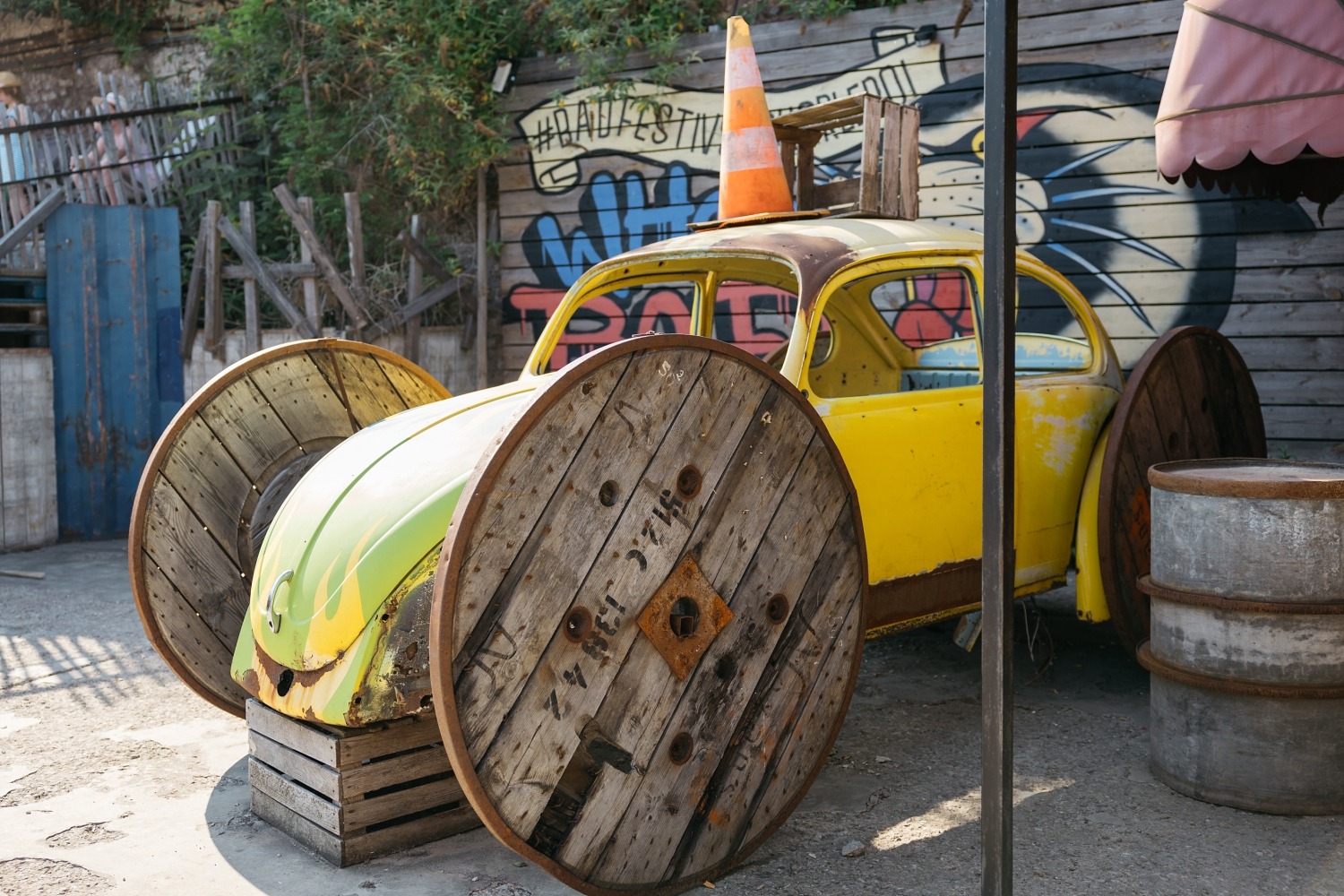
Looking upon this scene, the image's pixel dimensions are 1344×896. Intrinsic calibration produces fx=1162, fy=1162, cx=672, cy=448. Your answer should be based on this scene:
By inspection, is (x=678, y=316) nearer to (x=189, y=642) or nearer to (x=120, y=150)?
(x=189, y=642)

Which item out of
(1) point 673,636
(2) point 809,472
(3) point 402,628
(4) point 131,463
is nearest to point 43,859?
(3) point 402,628

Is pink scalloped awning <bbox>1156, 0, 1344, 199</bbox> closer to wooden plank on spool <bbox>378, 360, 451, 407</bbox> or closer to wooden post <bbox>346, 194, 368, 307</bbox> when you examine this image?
wooden plank on spool <bbox>378, 360, 451, 407</bbox>

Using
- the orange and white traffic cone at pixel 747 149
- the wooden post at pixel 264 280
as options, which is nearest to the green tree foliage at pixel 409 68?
the wooden post at pixel 264 280

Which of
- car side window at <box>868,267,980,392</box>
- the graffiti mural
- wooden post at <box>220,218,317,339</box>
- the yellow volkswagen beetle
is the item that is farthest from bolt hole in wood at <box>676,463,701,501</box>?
wooden post at <box>220,218,317,339</box>

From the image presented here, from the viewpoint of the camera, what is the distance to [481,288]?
9.91 metres

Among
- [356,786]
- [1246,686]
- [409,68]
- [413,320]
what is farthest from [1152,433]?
[409,68]

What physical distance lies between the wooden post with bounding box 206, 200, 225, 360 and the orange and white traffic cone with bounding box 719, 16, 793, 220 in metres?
5.63

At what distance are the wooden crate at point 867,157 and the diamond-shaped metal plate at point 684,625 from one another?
2.24 meters

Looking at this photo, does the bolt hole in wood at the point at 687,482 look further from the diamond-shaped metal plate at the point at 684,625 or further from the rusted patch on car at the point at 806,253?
the rusted patch on car at the point at 806,253

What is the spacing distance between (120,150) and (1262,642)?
10329mm

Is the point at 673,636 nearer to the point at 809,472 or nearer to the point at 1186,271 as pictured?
the point at 809,472

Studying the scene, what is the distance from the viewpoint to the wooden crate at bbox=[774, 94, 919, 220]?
16.3 feet

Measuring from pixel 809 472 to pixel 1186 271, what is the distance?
15.5ft

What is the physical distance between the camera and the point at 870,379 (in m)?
5.76
